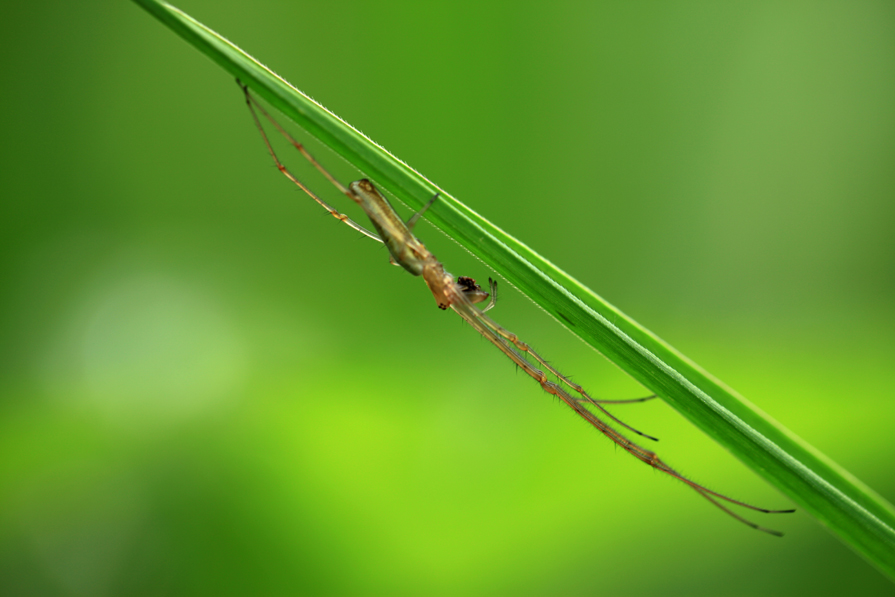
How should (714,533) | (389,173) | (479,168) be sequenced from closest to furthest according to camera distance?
(389,173) → (714,533) → (479,168)

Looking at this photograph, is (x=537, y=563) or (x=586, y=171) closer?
(x=537, y=563)

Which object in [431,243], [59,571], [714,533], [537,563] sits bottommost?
[59,571]

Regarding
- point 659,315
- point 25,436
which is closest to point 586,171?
point 659,315

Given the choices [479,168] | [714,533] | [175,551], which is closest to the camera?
[714,533]

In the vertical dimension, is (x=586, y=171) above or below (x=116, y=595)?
above

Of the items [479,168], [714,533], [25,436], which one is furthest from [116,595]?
[479,168]

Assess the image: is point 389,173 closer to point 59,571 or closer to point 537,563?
point 537,563
